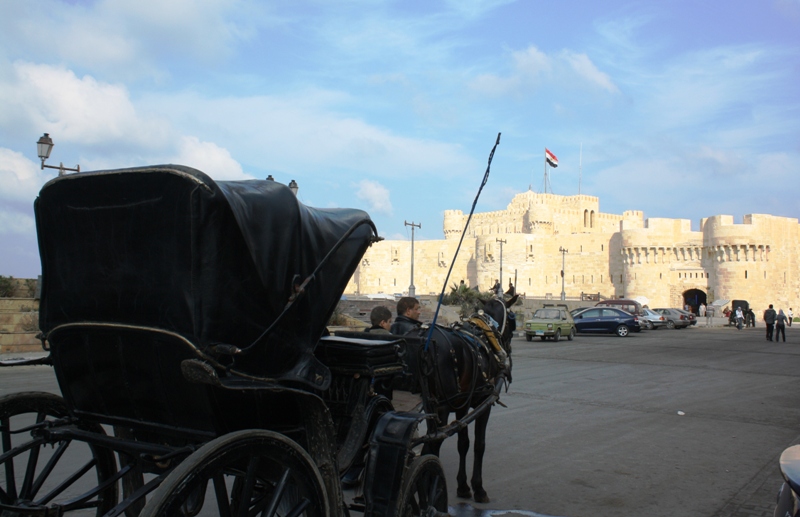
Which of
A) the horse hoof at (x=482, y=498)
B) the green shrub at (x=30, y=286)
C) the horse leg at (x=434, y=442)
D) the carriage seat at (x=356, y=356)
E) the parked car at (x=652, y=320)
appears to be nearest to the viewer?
the carriage seat at (x=356, y=356)

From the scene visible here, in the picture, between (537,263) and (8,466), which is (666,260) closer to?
(537,263)

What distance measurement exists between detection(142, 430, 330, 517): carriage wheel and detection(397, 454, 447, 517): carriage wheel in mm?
615

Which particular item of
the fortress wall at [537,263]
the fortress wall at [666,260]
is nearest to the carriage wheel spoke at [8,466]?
the fortress wall at [666,260]

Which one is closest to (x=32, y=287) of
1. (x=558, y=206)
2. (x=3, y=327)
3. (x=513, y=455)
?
(x=3, y=327)

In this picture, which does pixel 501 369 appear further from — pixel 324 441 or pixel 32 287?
pixel 32 287

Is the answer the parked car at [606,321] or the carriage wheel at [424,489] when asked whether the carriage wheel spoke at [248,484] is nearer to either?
the carriage wheel at [424,489]

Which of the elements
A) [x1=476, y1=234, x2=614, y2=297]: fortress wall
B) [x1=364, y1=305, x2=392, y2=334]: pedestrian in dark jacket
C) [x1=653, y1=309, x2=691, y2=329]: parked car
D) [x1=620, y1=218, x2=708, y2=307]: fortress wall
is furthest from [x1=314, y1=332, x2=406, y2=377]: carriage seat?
[x1=476, y1=234, x2=614, y2=297]: fortress wall

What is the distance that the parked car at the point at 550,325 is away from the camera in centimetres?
2730

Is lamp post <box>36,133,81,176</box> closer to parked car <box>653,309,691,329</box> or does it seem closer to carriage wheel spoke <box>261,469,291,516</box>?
carriage wheel spoke <box>261,469,291,516</box>

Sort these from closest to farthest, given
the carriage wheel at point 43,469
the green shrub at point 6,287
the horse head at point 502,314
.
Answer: the carriage wheel at point 43,469 → the horse head at point 502,314 → the green shrub at point 6,287

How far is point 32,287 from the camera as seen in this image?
26.4 meters

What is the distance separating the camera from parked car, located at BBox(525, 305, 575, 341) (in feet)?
89.6

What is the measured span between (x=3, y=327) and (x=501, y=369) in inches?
558

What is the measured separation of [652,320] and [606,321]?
7997mm
